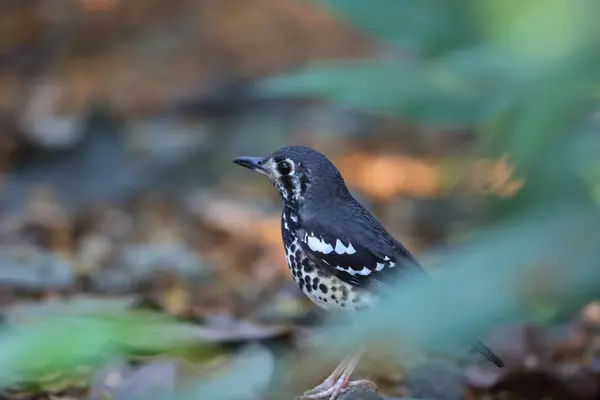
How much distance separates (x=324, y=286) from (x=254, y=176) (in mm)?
4976

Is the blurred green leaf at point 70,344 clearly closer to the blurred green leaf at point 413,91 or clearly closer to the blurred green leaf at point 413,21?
the blurred green leaf at point 413,91

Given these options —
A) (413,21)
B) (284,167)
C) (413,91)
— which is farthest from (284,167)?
(413,21)

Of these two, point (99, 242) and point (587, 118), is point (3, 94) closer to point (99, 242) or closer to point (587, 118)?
point (99, 242)

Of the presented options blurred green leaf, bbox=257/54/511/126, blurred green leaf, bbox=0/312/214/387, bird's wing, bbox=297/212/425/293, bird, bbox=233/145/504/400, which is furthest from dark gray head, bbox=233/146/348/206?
blurred green leaf, bbox=0/312/214/387

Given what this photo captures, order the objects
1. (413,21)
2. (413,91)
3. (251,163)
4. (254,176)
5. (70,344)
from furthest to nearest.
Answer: (254,176) < (251,163) < (413,91) < (413,21) < (70,344)

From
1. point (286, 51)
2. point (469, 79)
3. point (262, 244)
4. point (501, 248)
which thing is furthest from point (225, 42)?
point (501, 248)

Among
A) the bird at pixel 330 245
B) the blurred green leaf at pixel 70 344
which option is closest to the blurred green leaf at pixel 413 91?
the blurred green leaf at pixel 70 344

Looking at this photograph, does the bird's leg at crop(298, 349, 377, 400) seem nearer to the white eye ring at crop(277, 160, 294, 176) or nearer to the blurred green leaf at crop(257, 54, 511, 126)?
the white eye ring at crop(277, 160, 294, 176)

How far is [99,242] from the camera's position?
5.73 meters

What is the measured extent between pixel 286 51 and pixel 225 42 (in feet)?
2.03

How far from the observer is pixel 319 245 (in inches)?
115

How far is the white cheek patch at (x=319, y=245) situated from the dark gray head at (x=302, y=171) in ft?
0.67

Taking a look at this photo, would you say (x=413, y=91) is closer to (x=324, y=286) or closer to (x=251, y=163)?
(x=324, y=286)

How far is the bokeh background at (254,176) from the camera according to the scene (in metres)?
1.48
